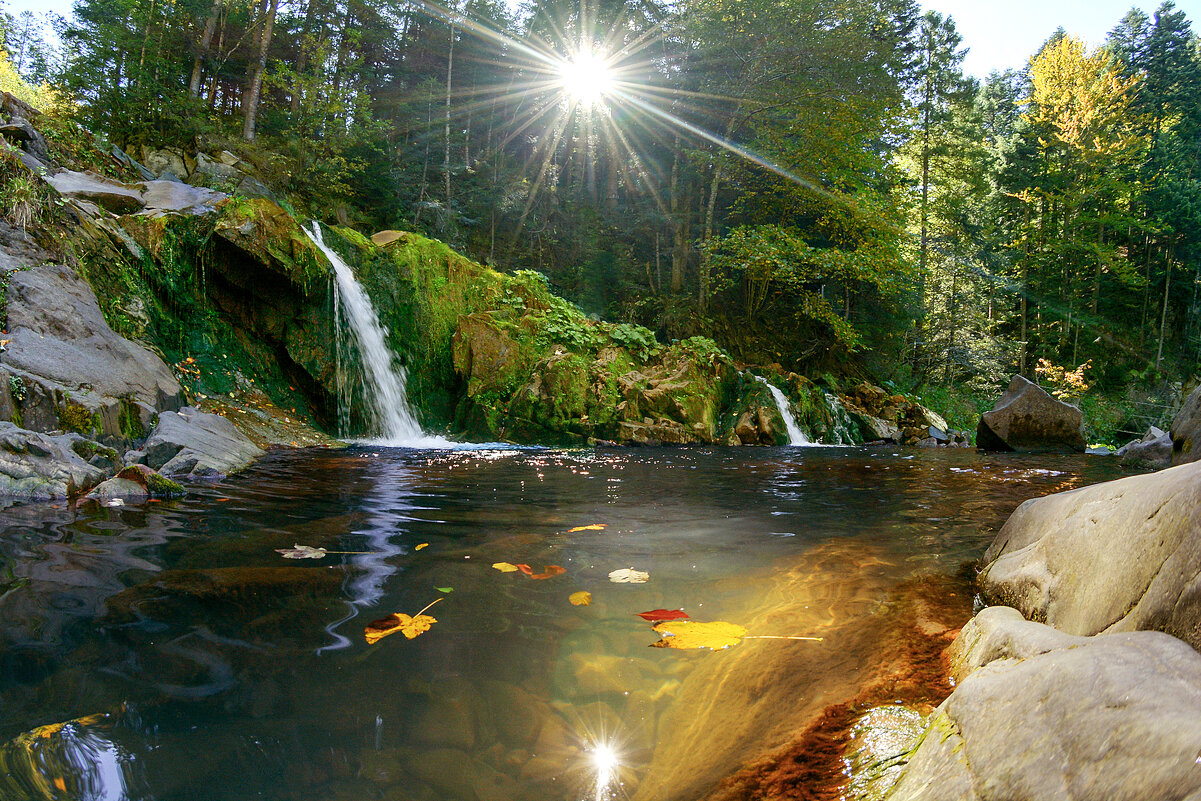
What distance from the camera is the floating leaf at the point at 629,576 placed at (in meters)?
2.45

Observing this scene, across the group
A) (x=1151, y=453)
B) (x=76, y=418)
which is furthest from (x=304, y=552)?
(x=1151, y=453)

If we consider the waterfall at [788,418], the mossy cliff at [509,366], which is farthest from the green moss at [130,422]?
the waterfall at [788,418]

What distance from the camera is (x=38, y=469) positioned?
358 cm

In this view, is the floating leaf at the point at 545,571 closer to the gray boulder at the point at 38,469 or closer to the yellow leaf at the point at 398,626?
the yellow leaf at the point at 398,626

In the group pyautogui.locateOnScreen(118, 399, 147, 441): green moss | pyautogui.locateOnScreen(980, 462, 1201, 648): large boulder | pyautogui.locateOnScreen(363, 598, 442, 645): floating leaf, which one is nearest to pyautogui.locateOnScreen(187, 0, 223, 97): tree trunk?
pyautogui.locateOnScreen(118, 399, 147, 441): green moss

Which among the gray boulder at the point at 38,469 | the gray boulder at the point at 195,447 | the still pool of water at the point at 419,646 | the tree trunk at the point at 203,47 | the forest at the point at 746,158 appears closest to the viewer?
the still pool of water at the point at 419,646

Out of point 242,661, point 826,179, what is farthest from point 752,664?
point 826,179

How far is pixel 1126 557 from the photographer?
149 cm

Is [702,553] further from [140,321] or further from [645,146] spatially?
[645,146]

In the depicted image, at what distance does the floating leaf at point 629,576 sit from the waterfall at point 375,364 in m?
7.06

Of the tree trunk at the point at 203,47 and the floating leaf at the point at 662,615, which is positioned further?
the tree trunk at the point at 203,47

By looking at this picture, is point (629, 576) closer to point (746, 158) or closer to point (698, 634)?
point (698, 634)

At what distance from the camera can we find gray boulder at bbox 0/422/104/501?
11.3ft

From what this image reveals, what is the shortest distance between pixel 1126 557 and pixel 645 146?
21075 mm
